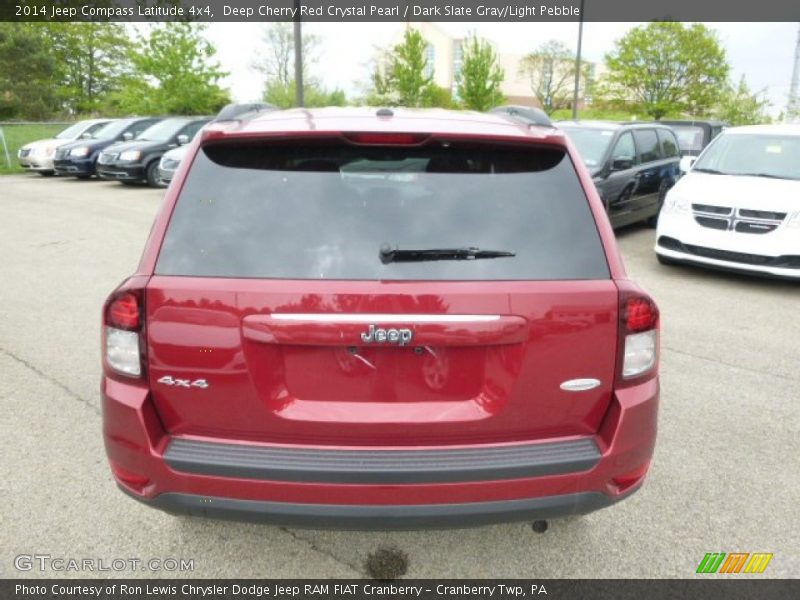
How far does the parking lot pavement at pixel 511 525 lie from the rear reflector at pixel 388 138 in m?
1.69

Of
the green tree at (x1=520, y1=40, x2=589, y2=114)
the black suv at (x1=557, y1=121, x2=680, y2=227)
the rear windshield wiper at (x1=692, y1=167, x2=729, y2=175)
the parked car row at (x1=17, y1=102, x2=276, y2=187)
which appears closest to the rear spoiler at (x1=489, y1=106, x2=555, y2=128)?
the rear windshield wiper at (x1=692, y1=167, x2=729, y2=175)

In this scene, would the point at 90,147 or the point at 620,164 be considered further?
the point at 90,147

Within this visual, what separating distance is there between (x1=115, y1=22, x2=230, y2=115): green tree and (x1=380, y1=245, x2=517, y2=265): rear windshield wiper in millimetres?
27153

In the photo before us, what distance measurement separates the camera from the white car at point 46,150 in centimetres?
1998

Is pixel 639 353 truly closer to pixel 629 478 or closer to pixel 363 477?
pixel 629 478

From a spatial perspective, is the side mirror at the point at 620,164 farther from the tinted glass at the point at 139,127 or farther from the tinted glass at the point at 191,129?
the tinted glass at the point at 139,127

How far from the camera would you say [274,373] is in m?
2.08

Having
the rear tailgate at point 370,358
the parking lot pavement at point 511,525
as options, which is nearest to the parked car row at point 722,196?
the parking lot pavement at point 511,525

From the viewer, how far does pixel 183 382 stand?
2113mm

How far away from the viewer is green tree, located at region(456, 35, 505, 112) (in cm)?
3203

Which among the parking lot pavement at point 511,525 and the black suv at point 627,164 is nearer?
the parking lot pavement at point 511,525

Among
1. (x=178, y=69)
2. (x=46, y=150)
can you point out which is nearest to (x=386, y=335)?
(x=46, y=150)

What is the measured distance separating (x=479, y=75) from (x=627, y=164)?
24.3 m

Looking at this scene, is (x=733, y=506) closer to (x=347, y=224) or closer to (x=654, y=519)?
(x=654, y=519)
